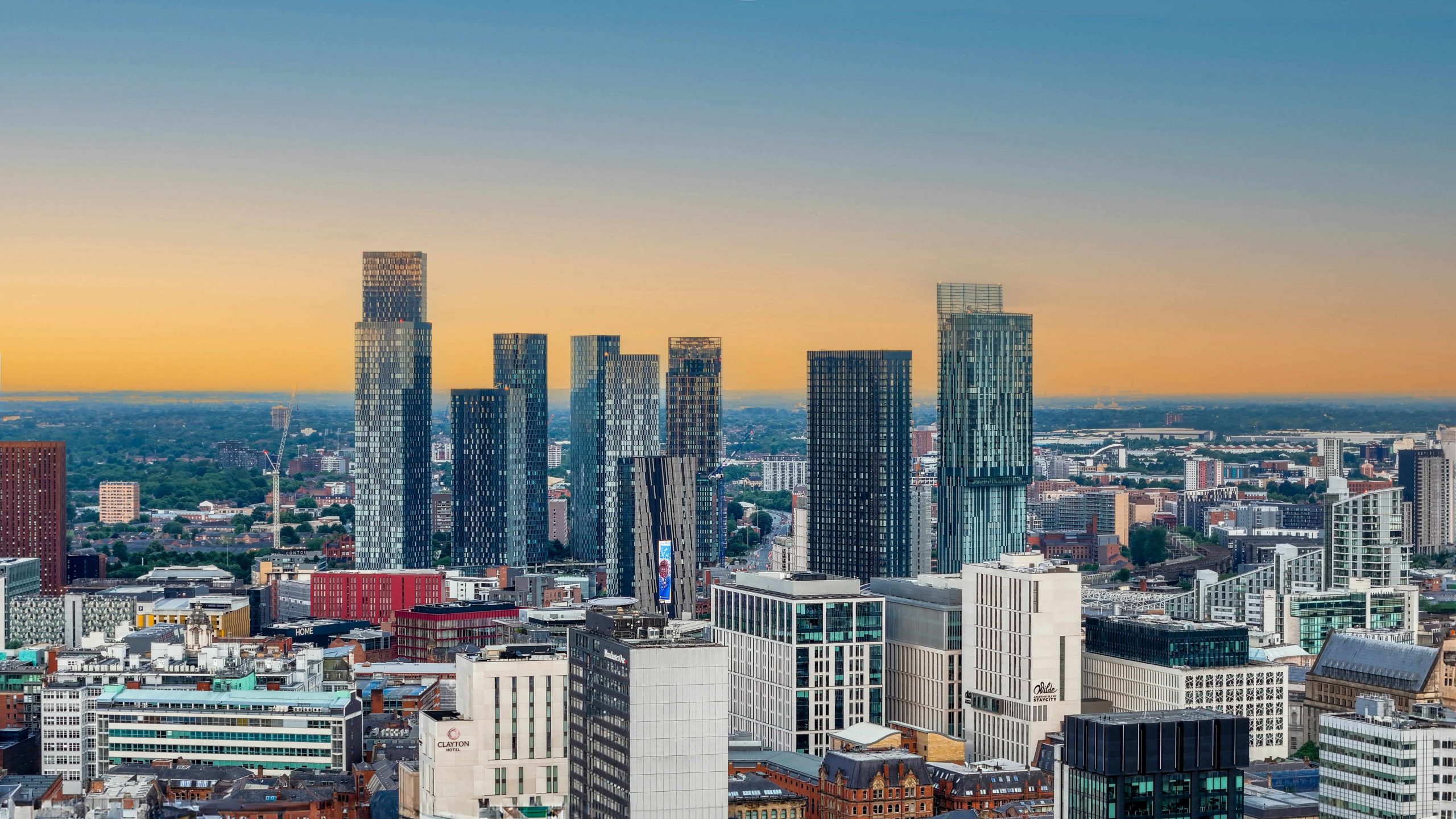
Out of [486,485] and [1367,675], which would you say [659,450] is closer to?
[486,485]

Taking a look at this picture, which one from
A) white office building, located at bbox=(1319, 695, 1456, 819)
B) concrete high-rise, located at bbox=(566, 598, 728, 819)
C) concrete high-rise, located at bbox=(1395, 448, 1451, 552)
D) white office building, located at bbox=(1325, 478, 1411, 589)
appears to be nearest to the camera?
white office building, located at bbox=(1319, 695, 1456, 819)

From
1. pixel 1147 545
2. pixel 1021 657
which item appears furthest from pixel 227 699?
pixel 1147 545

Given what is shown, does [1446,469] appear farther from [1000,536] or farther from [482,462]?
[482,462]

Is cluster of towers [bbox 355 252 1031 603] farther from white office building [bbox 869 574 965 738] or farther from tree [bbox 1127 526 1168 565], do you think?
white office building [bbox 869 574 965 738]

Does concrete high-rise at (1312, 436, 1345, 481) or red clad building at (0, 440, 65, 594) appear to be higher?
concrete high-rise at (1312, 436, 1345, 481)

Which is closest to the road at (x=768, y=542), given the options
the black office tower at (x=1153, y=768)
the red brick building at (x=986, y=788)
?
the red brick building at (x=986, y=788)

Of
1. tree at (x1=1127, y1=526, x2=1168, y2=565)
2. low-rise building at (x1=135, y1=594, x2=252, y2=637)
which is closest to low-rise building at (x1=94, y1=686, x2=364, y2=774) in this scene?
low-rise building at (x1=135, y1=594, x2=252, y2=637)

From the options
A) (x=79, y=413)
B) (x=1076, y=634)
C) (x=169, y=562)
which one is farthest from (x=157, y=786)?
(x=79, y=413)
